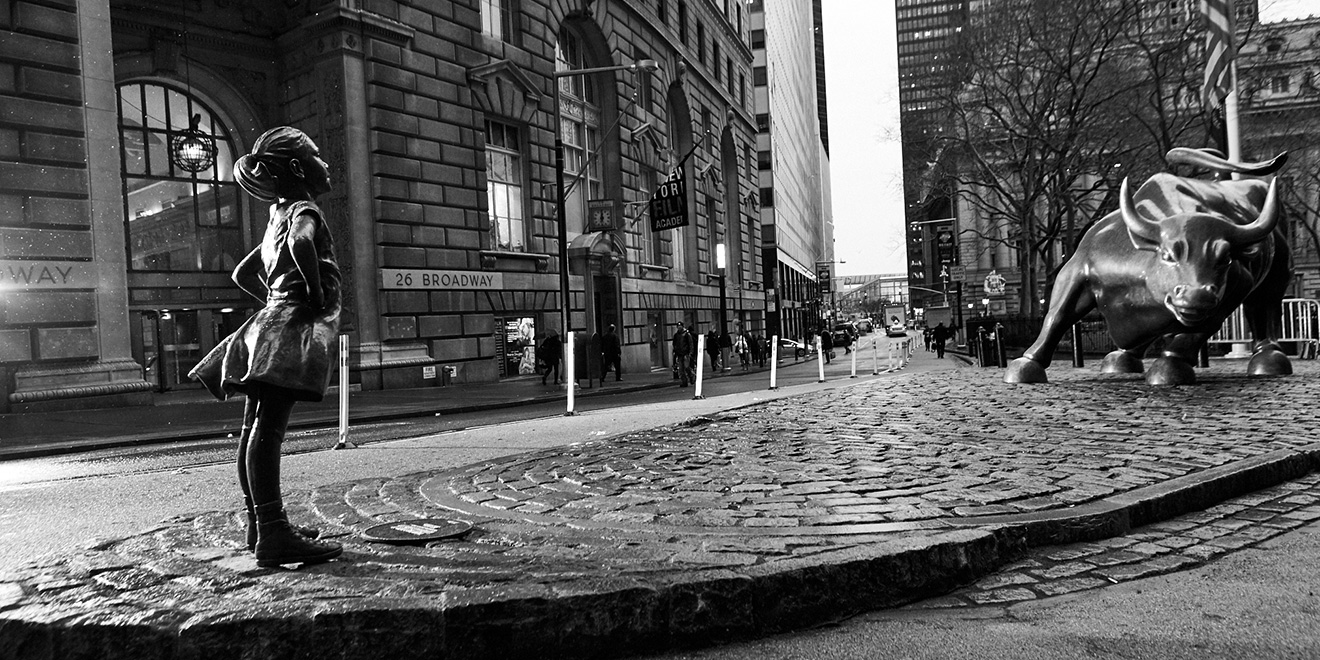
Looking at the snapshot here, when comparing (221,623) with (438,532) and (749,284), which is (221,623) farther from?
(749,284)

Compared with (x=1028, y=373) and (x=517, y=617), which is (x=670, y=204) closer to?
(x=1028, y=373)

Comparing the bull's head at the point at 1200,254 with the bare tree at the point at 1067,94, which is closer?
the bull's head at the point at 1200,254

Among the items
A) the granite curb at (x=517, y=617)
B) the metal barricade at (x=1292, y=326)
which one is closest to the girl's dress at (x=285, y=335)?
the granite curb at (x=517, y=617)

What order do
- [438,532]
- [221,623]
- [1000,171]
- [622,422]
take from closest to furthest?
1. [221,623]
2. [438,532]
3. [622,422]
4. [1000,171]

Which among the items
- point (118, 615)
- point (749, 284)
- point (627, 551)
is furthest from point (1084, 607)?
point (749, 284)

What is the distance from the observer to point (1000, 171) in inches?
1497

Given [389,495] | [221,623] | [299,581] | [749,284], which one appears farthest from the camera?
[749,284]

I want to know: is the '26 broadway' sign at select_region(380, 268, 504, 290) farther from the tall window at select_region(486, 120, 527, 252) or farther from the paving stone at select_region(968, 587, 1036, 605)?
the paving stone at select_region(968, 587, 1036, 605)

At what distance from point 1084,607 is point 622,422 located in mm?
7463

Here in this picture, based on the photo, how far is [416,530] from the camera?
12.9 feet

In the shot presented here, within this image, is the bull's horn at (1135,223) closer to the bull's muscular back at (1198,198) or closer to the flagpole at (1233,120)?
the bull's muscular back at (1198,198)

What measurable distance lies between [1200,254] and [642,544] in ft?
24.0

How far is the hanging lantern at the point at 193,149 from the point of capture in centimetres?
2088

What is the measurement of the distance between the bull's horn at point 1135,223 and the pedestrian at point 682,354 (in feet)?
53.2
